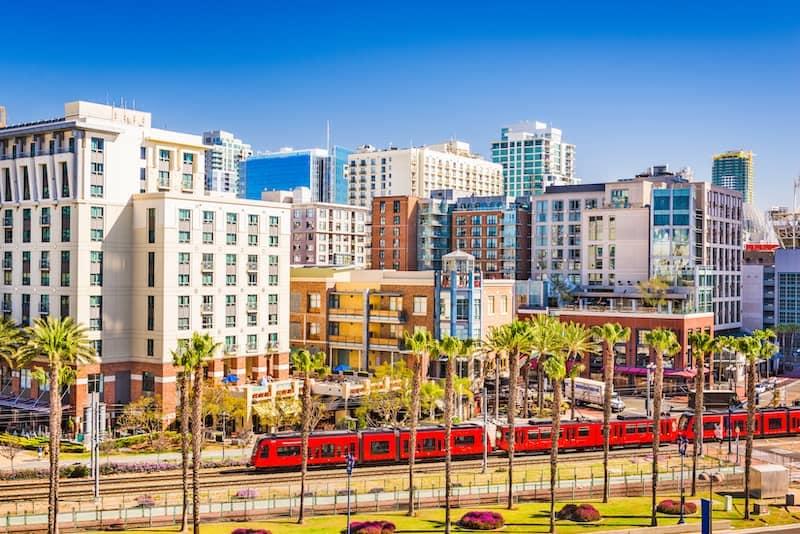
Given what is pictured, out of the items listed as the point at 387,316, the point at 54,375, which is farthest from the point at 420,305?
the point at 54,375

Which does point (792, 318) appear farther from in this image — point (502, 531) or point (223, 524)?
point (223, 524)

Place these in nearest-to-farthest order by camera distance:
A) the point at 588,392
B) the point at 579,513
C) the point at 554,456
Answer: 1. the point at 554,456
2. the point at 579,513
3. the point at 588,392

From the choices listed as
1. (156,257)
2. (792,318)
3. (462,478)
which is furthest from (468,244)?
(462,478)

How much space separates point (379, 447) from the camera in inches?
3241

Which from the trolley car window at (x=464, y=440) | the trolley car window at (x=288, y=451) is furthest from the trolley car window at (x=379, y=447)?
the trolley car window at (x=464, y=440)

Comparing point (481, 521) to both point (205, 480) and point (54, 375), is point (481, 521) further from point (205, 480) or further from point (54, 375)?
point (54, 375)

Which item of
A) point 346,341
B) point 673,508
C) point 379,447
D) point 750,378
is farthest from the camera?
point 346,341

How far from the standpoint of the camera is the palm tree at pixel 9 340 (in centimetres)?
9462

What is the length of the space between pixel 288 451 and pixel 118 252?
34.0 m

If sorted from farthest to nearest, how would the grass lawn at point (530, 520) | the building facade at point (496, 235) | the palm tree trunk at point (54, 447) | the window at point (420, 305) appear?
the building facade at point (496, 235)
the window at point (420, 305)
the grass lawn at point (530, 520)
the palm tree trunk at point (54, 447)

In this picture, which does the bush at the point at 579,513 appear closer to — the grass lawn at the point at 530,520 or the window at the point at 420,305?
the grass lawn at the point at 530,520

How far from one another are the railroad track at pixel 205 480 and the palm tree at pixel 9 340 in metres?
23.6

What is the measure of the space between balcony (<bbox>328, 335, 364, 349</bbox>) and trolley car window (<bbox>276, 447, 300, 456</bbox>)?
47231 millimetres

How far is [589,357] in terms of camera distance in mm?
144875
